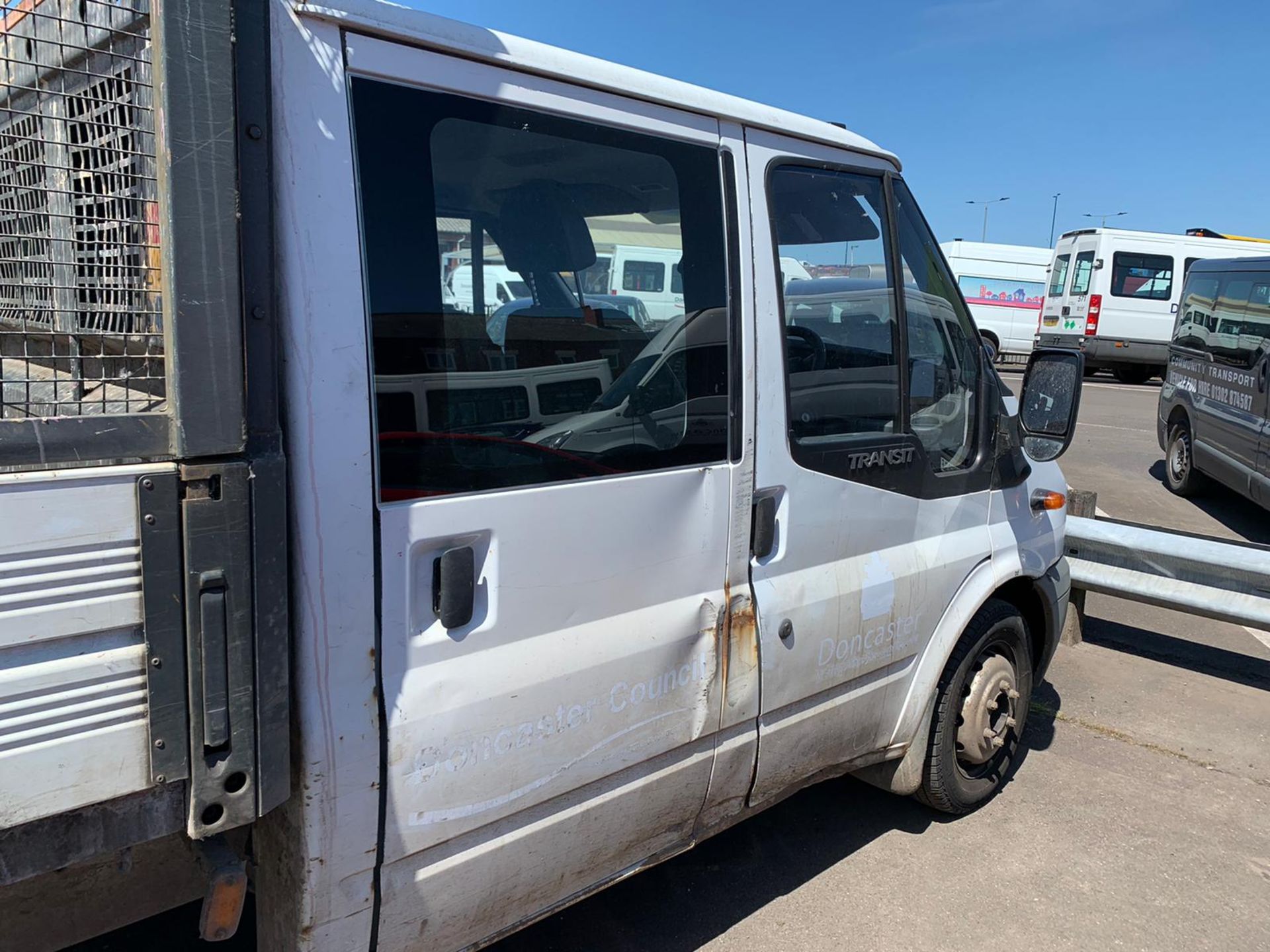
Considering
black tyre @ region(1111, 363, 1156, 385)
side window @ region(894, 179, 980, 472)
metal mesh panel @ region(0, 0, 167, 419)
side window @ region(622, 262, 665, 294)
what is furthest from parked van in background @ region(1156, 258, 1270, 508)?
black tyre @ region(1111, 363, 1156, 385)

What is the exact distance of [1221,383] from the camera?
827cm

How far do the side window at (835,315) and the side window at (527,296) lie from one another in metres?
0.27

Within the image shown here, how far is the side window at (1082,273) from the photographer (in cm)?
1941

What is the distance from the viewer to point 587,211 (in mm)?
2162

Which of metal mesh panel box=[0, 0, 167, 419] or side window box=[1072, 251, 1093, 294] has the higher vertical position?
side window box=[1072, 251, 1093, 294]

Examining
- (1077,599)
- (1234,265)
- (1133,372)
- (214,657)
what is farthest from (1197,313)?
(1133,372)

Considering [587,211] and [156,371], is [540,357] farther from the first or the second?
[156,371]

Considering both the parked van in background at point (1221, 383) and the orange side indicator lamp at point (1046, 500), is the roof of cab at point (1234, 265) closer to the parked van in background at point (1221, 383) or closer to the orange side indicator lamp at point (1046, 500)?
the parked van in background at point (1221, 383)

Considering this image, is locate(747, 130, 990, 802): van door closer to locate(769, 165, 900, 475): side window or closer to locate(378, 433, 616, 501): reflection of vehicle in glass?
locate(769, 165, 900, 475): side window

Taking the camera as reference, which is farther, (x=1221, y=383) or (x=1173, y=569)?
(x=1221, y=383)

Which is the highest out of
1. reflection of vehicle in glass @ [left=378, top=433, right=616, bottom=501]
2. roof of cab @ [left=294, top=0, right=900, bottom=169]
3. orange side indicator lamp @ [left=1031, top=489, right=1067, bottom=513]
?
roof of cab @ [left=294, top=0, right=900, bottom=169]

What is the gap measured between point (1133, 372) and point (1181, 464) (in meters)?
12.8

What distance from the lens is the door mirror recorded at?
3127mm

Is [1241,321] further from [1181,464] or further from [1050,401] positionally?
[1050,401]
